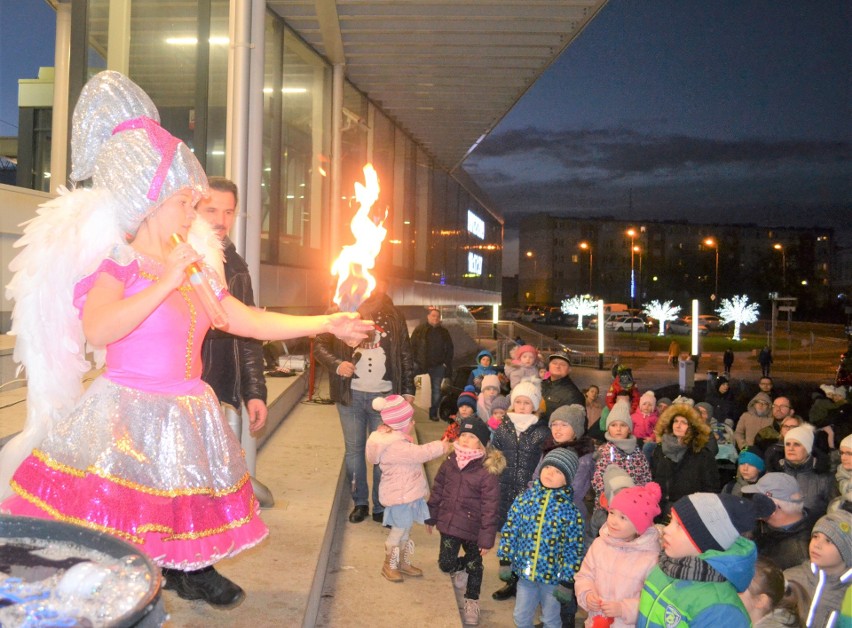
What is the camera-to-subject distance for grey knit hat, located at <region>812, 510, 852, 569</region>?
4125 millimetres

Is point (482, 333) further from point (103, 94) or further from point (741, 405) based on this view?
point (103, 94)

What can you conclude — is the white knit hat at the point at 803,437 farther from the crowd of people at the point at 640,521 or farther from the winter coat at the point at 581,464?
the winter coat at the point at 581,464

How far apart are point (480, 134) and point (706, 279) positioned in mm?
78570

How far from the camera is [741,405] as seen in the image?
12727 mm

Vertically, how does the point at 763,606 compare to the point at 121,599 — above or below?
below

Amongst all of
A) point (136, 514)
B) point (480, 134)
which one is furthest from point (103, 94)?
point (480, 134)

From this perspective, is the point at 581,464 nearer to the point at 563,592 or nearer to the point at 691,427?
the point at 691,427

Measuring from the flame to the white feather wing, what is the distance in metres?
0.87

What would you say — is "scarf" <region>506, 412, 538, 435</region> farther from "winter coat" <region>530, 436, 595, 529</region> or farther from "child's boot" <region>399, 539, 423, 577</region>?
"child's boot" <region>399, 539, 423, 577</region>

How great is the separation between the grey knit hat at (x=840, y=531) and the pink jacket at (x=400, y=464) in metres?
2.39

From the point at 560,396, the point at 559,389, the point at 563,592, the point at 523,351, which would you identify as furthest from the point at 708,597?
the point at 523,351

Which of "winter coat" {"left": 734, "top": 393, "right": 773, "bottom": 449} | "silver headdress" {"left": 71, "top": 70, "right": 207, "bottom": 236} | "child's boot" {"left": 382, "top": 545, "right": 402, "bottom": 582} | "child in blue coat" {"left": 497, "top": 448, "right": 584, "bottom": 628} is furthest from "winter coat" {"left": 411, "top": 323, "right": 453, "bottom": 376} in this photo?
"silver headdress" {"left": 71, "top": 70, "right": 207, "bottom": 236}

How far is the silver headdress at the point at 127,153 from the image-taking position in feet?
8.25

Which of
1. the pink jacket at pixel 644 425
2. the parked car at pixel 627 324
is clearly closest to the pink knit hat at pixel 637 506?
the pink jacket at pixel 644 425
